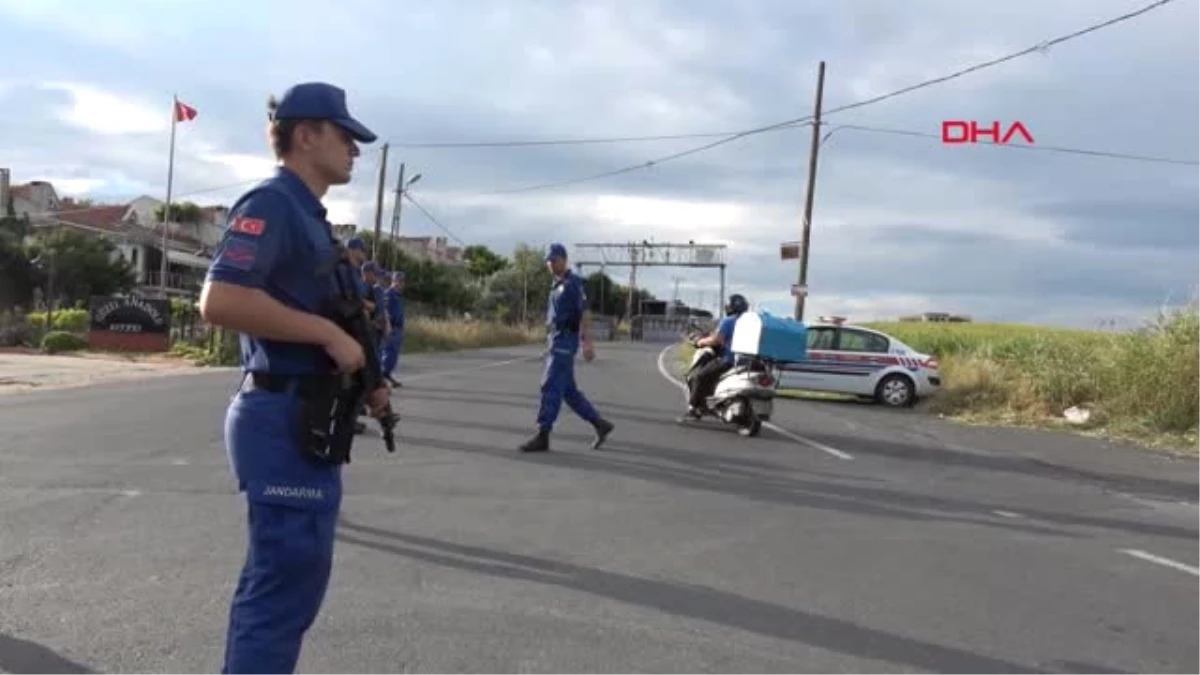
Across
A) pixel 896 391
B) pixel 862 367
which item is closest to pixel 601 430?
pixel 862 367

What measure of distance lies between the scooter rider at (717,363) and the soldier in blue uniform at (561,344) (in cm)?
379

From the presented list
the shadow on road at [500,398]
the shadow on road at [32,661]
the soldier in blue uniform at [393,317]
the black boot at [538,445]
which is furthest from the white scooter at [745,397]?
the shadow on road at [32,661]

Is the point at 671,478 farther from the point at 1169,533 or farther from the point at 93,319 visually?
the point at 93,319

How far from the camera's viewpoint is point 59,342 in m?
28.3

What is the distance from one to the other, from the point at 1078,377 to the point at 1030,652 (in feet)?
49.7

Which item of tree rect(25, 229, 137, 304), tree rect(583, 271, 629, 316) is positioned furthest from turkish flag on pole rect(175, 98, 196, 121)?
tree rect(583, 271, 629, 316)

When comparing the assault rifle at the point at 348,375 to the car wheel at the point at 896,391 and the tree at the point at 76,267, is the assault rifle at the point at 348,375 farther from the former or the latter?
the tree at the point at 76,267

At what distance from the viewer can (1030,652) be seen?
4855 mm

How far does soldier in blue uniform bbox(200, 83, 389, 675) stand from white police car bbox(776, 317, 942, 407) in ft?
62.2

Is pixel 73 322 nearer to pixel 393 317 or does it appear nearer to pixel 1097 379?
pixel 393 317

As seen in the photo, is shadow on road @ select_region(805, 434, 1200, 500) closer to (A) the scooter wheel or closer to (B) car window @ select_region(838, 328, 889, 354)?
(A) the scooter wheel

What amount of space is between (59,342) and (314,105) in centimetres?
2846

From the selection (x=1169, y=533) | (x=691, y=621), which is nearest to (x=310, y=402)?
(x=691, y=621)

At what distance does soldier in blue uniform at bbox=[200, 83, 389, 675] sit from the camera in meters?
2.90
